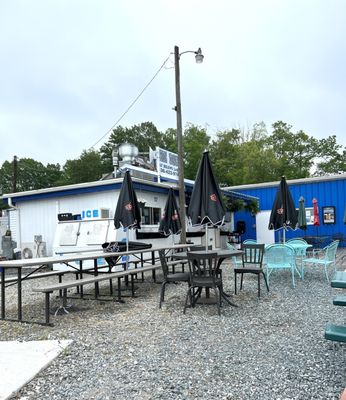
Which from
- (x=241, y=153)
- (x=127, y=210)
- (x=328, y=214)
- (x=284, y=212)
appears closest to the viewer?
(x=127, y=210)

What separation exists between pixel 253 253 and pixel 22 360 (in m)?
5.13

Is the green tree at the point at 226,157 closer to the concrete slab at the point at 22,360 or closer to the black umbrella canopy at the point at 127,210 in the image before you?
the black umbrella canopy at the point at 127,210

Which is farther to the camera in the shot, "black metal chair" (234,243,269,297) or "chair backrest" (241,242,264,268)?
"chair backrest" (241,242,264,268)

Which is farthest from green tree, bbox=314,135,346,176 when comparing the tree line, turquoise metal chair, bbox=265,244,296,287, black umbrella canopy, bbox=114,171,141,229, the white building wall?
black umbrella canopy, bbox=114,171,141,229

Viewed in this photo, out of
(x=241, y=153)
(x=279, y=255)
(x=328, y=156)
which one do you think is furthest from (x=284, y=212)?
(x=328, y=156)

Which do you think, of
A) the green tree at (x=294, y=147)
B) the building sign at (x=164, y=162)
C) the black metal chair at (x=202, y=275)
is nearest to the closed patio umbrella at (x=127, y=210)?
the black metal chair at (x=202, y=275)

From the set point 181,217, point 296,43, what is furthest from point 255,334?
point 296,43

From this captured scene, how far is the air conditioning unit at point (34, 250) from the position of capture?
38.2ft

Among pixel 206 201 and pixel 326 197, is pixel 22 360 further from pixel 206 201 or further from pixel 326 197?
pixel 326 197

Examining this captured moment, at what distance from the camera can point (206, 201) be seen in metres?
5.92

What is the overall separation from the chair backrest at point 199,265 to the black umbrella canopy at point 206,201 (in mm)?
762

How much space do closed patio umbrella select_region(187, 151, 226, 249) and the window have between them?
204 inches

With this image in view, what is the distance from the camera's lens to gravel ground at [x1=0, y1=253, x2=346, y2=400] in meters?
2.75

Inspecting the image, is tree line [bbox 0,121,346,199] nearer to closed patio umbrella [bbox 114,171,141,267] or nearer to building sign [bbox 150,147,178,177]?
building sign [bbox 150,147,178,177]
